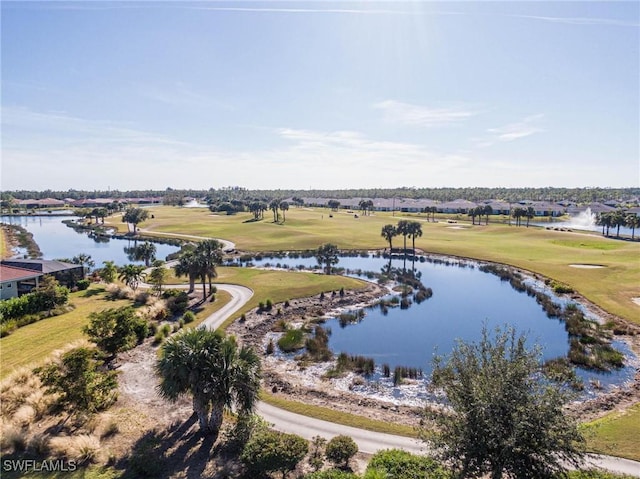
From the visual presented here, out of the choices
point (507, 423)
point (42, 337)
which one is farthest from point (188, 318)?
point (507, 423)

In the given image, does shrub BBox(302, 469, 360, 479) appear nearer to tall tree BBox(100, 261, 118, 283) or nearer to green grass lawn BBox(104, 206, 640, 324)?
green grass lawn BBox(104, 206, 640, 324)

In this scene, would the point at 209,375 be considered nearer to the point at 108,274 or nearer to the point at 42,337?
the point at 42,337

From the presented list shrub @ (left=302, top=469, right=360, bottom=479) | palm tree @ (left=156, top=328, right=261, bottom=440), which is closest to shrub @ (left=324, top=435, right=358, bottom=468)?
shrub @ (left=302, top=469, right=360, bottom=479)

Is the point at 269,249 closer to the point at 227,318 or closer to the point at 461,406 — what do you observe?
the point at 227,318

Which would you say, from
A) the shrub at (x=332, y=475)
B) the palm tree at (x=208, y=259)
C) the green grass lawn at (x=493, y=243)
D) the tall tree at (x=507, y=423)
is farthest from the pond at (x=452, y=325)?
the palm tree at (x=208, y=259)

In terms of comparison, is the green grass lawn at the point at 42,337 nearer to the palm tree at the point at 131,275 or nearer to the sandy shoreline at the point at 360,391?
the palm tree at the point at 131,275

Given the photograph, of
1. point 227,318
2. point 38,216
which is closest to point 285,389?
point 227,318
